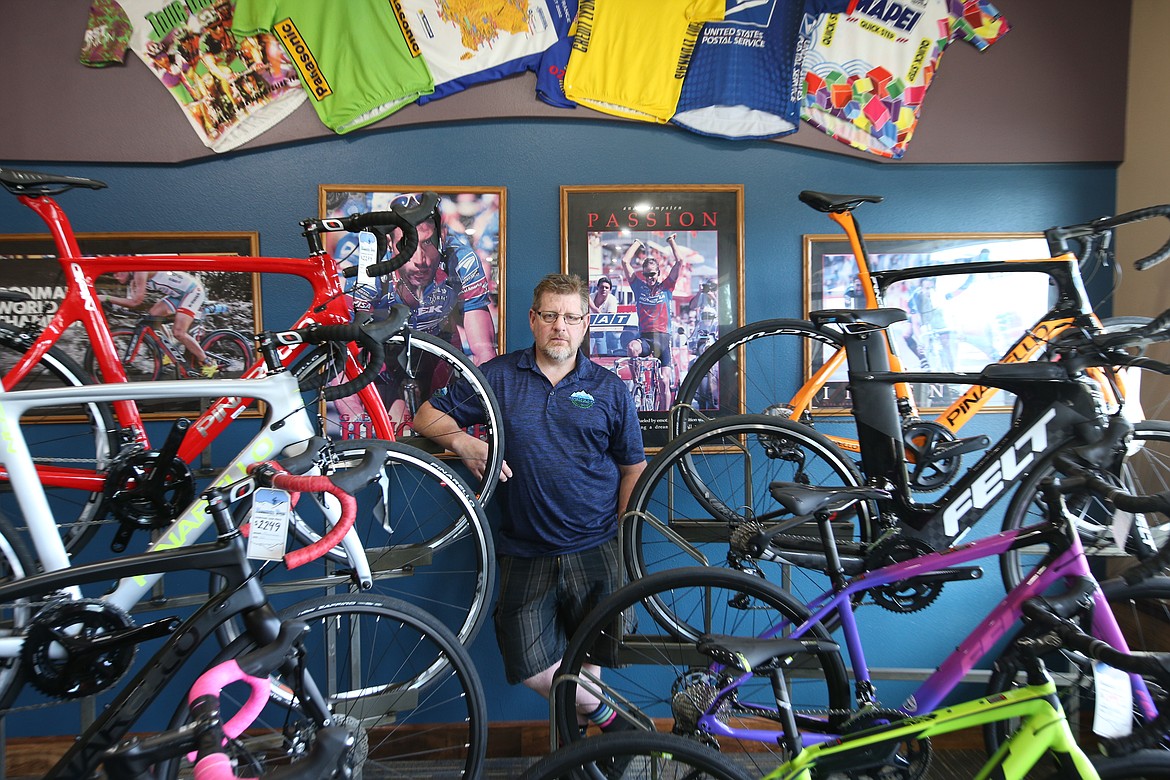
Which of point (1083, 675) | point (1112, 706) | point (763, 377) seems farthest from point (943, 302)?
point (1112, 706)

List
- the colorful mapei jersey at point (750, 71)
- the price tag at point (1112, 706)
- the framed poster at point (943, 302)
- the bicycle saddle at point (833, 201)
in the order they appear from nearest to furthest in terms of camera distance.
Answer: the price tag at point (1112, 706), the bicycle saddle at point (833, 201), the colorful mapei jersey at point (750, 71), the framed poster at point (943, 302)

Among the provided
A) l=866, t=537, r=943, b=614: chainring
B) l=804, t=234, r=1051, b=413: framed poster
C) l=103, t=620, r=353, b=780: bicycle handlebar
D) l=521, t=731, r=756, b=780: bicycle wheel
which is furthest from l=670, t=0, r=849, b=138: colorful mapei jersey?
l=103, t=620, r=353, b=780: bicycle handlebar

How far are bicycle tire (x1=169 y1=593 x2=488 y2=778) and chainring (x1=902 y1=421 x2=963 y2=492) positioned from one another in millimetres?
1363

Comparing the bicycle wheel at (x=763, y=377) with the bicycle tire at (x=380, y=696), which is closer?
the bicycle tire at (x=380, y=696)

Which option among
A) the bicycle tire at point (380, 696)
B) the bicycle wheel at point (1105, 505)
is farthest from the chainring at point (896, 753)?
the bicycle tire at point (380, 696)

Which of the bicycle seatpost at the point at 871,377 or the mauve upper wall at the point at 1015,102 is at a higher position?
the mauve upper wall at the point at 1015,102

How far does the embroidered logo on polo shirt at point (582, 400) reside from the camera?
83.5 inches

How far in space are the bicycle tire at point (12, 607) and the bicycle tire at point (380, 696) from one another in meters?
0.42

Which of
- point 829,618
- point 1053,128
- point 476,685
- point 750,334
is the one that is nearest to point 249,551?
point 476,685

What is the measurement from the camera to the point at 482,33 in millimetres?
2361

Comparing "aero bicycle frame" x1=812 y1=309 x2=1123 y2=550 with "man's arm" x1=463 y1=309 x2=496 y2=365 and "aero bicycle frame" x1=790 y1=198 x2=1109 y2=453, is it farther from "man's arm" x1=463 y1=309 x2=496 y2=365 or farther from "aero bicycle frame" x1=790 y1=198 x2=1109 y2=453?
"man's arm" x1=463 y1=309 x2=496 y2=365

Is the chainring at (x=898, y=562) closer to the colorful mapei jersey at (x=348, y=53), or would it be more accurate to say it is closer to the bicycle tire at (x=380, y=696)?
the bicycle tire at (x=380, y=696)

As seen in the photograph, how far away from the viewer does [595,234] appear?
2.48 meters

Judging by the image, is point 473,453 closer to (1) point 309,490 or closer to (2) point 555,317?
(2) point 555,317
